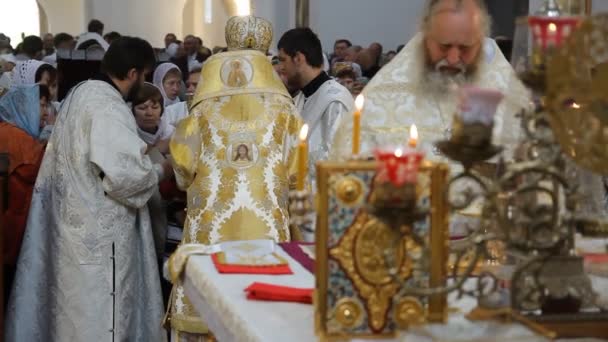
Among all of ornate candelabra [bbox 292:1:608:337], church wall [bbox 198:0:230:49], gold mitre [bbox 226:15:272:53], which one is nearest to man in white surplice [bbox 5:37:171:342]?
gold mitre [bbox 226:15:272:53]

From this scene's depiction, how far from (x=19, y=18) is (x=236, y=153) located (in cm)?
2840

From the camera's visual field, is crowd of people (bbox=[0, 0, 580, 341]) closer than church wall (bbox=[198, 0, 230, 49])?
Yes

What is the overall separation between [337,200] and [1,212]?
131 inches

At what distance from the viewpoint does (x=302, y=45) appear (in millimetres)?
6059

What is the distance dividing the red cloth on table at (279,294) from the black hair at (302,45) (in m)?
3.42

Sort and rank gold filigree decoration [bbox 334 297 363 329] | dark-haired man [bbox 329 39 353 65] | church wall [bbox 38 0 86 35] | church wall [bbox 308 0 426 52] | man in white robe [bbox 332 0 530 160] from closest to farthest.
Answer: gold filigree decoration [bbox 334 297 363 329] → man in white robe [bbox 332 0 530 160] → dark-haired man [bbox 329 39 353 65] → church wall [bbox 308 0 426 52] → church wall [bbox 38 0 86 35]

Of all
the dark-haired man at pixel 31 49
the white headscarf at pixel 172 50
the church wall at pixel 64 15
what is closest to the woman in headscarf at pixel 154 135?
the dark-haired man at pixel 31 49

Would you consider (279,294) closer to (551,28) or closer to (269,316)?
(269,316)

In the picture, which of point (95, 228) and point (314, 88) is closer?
point (95, 228)

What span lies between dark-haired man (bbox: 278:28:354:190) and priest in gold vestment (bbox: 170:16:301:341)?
813 mm

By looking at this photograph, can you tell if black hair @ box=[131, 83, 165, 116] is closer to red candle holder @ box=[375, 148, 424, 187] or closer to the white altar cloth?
the white altar cloth

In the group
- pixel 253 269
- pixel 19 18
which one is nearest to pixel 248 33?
pixel 253 269

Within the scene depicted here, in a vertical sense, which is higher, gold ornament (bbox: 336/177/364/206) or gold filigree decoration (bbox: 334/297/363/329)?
gold ornament (bbox: 336/177/364/206)

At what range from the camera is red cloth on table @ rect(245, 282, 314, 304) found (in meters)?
2.71
